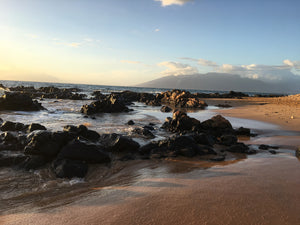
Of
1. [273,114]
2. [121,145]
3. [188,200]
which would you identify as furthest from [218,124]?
[273,114]

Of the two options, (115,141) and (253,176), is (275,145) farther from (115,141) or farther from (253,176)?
(115,141)

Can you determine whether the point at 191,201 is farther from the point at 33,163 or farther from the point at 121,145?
the point at 33,163

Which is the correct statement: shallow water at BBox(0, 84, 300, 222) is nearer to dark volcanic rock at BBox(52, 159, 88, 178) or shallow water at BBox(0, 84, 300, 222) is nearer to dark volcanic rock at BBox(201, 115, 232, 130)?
dark volcanic rock at BBox(52, 159, 88, 178)

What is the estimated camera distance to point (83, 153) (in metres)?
6.46

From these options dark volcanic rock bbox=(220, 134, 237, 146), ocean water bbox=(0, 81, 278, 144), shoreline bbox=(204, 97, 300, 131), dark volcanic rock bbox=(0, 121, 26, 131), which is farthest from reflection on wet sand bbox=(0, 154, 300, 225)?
shoreline bbox=(204, 97, 300, 131)

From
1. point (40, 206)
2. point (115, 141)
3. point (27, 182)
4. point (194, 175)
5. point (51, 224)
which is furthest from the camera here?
point (115, 141)

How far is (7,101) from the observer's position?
21.0 meters

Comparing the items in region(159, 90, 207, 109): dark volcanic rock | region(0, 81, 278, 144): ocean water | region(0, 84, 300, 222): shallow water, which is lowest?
region(0, 84, 300, 222): shallow water

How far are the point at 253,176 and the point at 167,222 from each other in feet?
10.1

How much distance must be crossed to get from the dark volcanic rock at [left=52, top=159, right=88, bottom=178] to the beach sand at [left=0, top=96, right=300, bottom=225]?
114cm

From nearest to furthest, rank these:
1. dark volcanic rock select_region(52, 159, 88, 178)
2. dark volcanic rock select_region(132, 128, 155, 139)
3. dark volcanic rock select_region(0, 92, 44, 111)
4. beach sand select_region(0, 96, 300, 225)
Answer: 1. beach sand select_region(0, 96, 300, 225)
2. dark volcanic rock select_region(52, 159, 88, 178)
3. dark volcanic rock select_region(132, 128, 155, 139)
4. dark volcanic rock select_region(0, 92, 44, 111)

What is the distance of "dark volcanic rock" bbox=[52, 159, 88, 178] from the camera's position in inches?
213

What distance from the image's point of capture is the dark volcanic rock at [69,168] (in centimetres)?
541

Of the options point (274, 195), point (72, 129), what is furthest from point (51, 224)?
point (72, 129)
